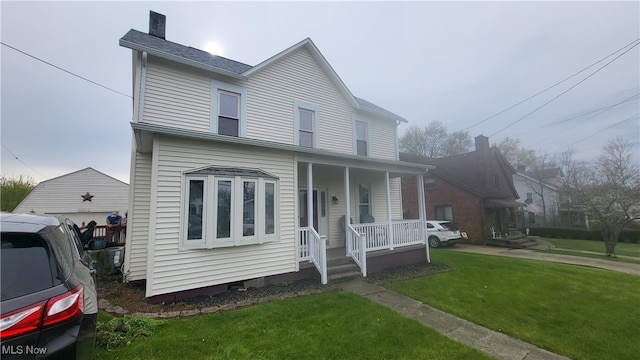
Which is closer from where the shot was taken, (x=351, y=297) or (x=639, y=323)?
(x=639, y=323)

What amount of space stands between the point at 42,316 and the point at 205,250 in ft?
13.3

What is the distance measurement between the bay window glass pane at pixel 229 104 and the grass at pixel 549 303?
22.7 ft

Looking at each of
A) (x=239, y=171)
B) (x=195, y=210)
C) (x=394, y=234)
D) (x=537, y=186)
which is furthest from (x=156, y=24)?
(x=537, y=186)

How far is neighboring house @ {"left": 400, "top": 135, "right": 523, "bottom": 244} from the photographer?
1656 cm

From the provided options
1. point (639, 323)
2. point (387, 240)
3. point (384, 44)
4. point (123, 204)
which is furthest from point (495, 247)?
point (123, 204)

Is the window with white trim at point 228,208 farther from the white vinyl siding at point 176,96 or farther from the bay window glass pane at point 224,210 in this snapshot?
the white vinyl siding at point 176,96

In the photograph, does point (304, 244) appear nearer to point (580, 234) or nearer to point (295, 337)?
point (295, 337)

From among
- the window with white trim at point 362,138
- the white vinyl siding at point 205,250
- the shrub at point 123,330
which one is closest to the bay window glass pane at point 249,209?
the white vinyl siding at point 205,250

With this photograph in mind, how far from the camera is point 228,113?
26.2 feet

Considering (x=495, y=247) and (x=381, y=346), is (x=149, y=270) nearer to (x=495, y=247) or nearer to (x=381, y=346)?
(x=381, y=346)

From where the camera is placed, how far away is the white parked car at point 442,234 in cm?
1495

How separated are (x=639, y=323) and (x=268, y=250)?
7.45 metres

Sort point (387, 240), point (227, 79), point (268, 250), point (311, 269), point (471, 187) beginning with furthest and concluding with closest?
point (471, 187), point (387, 240), point (227, 79), point (311, 269), point (268, 250)

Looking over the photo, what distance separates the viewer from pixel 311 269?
703cm
